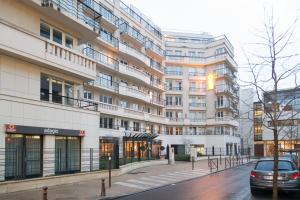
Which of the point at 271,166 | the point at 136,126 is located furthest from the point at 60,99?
the point at 136,126

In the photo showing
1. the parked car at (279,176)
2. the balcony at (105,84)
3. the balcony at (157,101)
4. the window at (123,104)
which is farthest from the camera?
the balcony at (157,101)

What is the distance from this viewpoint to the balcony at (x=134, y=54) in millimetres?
46281

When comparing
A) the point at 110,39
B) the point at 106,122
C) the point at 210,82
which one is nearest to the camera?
the point at 106,122

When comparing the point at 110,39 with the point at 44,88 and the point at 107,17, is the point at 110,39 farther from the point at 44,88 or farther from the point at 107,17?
the point at 44,88

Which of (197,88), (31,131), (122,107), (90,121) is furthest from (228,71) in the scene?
(31,131)

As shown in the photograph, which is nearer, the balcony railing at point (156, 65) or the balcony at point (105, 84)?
the balcony at point (105, 84)

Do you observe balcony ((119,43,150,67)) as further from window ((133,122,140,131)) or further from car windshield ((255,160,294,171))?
car windshield ((255,160,294,171))

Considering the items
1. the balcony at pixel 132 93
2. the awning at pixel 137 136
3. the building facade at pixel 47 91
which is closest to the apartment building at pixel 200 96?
the balcony at pixel 132 93

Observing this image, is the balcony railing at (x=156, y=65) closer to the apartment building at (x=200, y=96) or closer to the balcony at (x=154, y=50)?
the balcony at (x=154, y=50)

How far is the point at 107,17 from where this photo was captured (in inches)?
1731

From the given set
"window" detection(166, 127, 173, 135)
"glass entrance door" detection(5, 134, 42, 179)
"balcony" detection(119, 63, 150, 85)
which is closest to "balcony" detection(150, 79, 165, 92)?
"balcony" detection(119, 63, 150, 85)

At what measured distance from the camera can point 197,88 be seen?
73.6 meters

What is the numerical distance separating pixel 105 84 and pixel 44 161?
23207 millimetres

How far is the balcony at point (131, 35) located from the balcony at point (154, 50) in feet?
7.67
